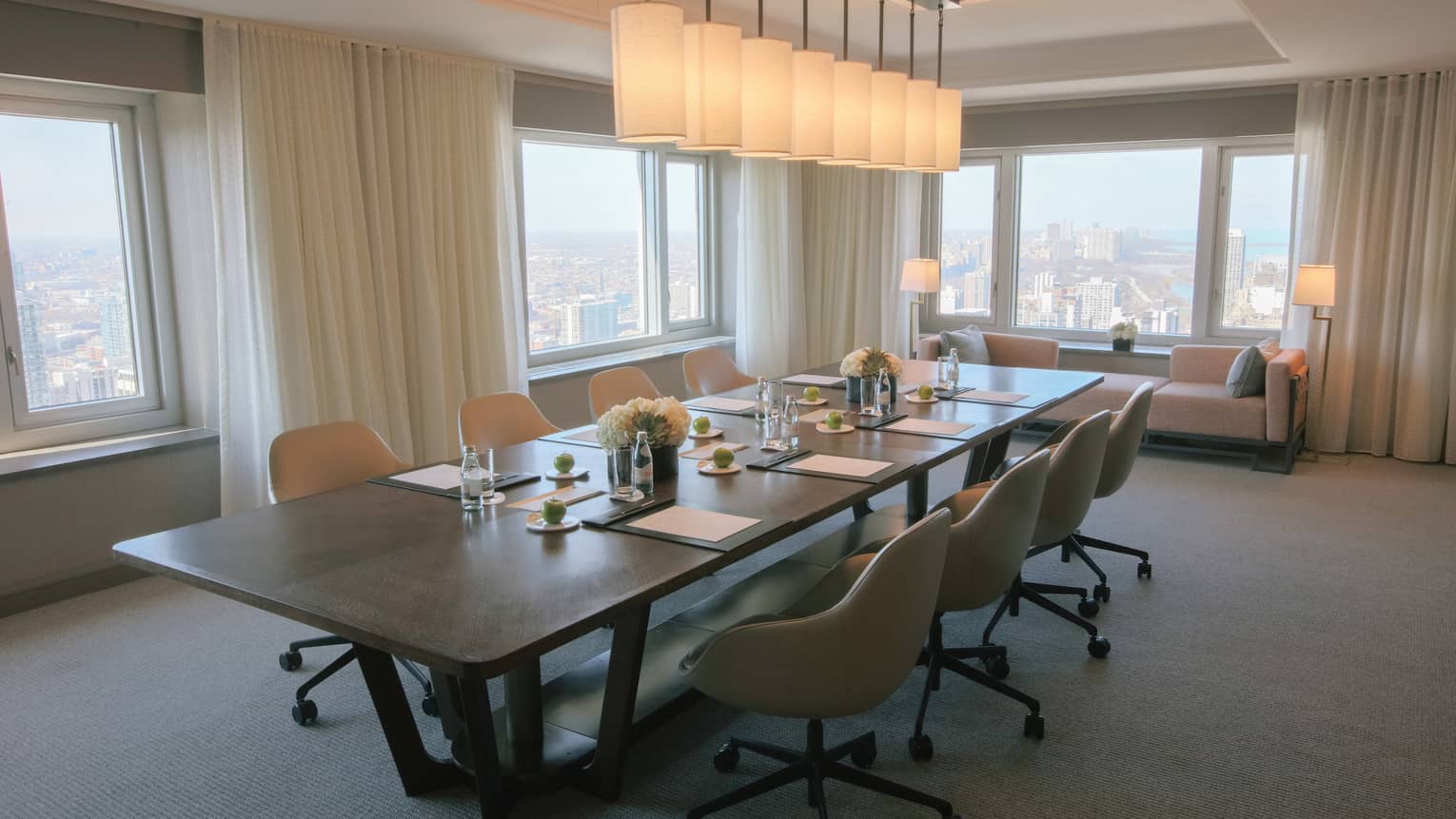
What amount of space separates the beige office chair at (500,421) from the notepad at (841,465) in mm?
1229

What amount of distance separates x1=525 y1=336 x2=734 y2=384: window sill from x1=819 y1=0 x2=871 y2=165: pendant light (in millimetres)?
2934

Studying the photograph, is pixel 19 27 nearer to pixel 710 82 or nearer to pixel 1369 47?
pixel 710 82

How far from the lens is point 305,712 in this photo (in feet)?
10.1

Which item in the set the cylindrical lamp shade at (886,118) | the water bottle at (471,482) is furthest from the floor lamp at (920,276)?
the water bottle at (471,482)

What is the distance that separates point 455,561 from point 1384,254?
640cm

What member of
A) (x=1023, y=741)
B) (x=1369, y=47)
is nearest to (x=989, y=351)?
(x=1369, y=47)

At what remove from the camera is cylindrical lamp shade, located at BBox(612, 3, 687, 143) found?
2.70m

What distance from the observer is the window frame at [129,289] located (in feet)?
13.8

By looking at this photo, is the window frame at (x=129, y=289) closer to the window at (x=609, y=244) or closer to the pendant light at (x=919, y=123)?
the window at (x=609, y=244)

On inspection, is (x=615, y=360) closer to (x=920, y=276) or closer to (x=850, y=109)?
(x=920, y=276)

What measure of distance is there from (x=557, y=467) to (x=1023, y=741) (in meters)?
1.59

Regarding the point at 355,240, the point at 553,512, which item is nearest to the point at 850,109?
the point at 553,512

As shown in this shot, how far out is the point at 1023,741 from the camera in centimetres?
296

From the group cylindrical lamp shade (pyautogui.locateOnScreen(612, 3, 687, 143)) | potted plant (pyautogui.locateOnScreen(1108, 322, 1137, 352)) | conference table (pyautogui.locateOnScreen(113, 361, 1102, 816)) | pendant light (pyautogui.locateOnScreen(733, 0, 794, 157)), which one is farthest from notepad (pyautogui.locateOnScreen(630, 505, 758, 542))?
potted plant (pyautogui.locateOnScreen(1108, 322, 1137, 352))
